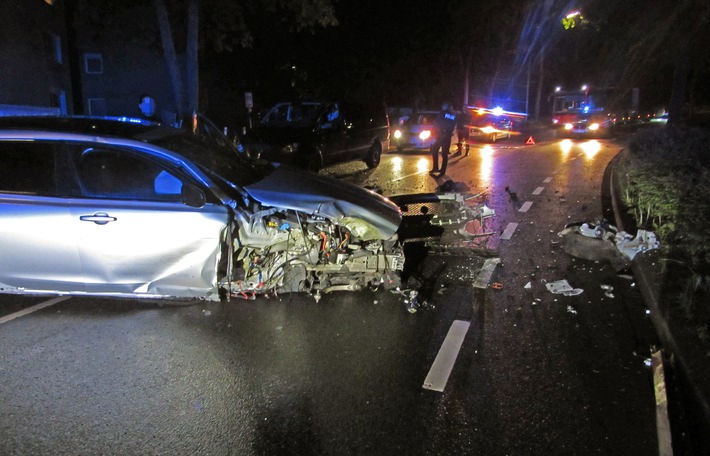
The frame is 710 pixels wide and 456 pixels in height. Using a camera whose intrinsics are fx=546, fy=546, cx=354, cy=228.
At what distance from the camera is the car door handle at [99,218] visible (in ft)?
15.5

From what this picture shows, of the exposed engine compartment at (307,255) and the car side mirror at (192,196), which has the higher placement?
the car side mirror at (192,196)

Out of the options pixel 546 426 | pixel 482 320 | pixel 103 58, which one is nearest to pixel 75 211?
pixel 482 320

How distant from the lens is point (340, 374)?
399 cm

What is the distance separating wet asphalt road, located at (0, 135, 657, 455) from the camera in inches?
128

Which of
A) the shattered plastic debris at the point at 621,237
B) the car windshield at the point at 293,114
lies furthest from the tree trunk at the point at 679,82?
the shattered plastic debris at the point at 621,237

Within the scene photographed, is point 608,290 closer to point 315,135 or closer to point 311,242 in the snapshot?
point 311,242

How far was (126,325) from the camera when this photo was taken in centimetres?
488

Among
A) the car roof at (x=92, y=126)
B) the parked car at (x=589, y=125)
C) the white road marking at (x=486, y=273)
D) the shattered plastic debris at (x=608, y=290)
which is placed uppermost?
the parked car at (x=589, y=125)

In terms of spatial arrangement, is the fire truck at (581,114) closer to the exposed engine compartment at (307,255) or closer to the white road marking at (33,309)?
the exposed engine compartment at (307,255)

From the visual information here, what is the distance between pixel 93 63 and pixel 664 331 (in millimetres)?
30516

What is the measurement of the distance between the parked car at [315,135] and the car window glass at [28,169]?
6.82 m

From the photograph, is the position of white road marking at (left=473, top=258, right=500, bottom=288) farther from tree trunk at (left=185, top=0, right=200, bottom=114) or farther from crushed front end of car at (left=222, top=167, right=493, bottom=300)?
tree trunk at (left=185, top=0, right=200, bottom=114)

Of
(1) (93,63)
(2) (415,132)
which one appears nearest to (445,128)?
(2) (415,132)

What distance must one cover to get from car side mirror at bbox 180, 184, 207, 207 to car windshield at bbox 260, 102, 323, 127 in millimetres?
9103
